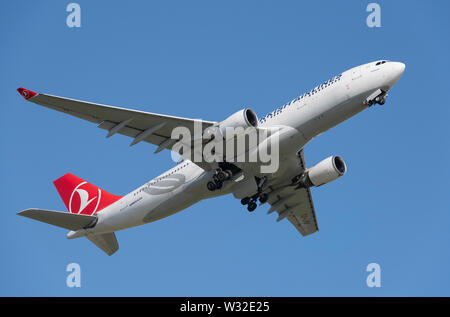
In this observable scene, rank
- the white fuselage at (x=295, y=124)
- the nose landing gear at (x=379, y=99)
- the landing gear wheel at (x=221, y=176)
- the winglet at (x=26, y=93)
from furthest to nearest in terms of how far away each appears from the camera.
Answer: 1. the landing gear wheel at (x=221, y=176)
2. the white fuselage at (x=295, y=124)
3. the nose landing gear at (x=379, y=99)
4. the winglet at (x=26, y=93)

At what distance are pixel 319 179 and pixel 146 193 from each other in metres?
9.93

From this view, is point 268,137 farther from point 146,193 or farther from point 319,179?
point 146,193

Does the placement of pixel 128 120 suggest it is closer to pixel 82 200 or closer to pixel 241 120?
pixel 241 120

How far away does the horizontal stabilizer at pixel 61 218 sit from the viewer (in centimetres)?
3453

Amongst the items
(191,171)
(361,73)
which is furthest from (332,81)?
Answer: (191,171)

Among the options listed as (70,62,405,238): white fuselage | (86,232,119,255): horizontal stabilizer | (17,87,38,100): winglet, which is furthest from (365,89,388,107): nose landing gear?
(86,232,119,255): horizontal stabilizer

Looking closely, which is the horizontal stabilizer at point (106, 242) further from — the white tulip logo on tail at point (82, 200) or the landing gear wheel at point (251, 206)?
the landing gear wheel at point (251, 206)

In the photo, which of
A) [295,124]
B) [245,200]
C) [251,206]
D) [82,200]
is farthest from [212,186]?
[82,200]

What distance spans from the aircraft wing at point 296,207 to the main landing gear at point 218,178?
17.8 feet

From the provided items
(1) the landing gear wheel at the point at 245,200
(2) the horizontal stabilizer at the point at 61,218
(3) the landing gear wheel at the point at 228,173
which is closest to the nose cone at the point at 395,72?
(3) the landing gear wheel at the point at 228,173

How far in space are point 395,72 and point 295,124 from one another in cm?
558

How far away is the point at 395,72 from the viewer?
105 feet

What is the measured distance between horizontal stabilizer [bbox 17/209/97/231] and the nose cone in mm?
18658

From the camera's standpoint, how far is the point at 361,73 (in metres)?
32.5
